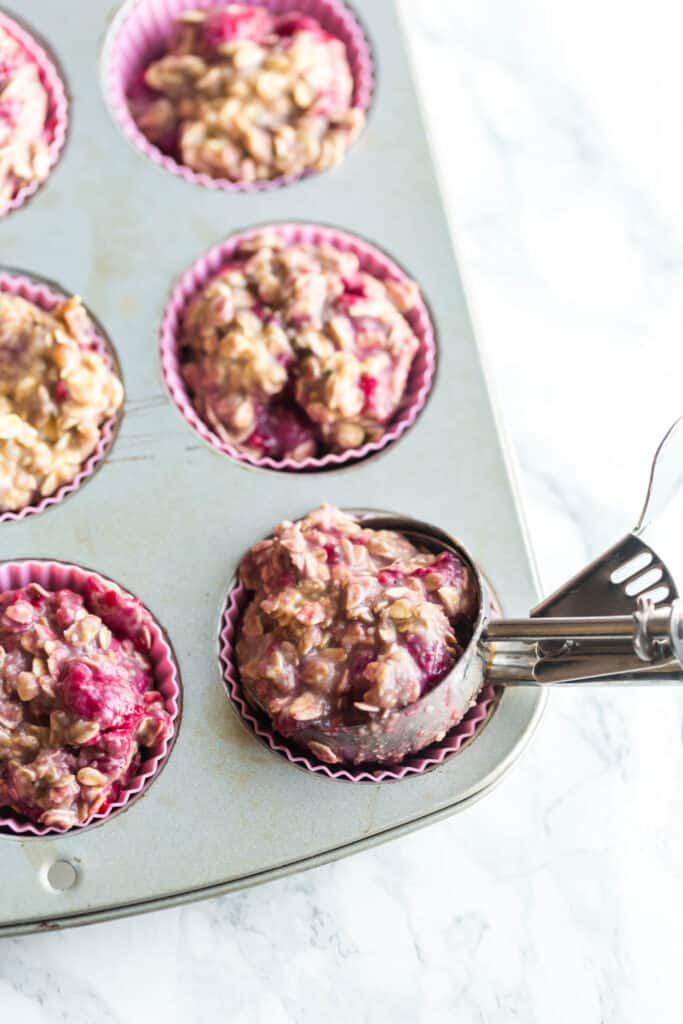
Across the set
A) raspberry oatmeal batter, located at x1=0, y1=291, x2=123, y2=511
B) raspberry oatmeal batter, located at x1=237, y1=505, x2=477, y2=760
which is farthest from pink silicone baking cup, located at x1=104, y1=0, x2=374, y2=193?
raspberry oatmeal batter, located at x1=237, y1=505, x2=477, y2=760

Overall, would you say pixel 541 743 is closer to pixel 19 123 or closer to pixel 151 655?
pixel 151 655

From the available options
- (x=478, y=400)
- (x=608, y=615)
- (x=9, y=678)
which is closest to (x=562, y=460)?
(x=478, y=400)

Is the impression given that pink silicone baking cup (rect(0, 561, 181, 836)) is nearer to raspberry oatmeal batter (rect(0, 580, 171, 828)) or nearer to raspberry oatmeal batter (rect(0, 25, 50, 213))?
raspberry oatmeal batter (rect(0, 580, 171, 828))

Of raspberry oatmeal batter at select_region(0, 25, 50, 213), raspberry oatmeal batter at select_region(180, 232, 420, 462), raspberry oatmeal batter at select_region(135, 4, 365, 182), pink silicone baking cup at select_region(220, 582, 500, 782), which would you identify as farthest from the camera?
raspberry oatmeal batter at select_region(135, 4, 365, 182)

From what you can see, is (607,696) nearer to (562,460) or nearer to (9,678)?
(562,460)

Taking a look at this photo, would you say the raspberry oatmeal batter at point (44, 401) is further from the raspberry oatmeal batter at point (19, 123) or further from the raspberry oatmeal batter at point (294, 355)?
the raspberry oatmeal batter at point (19, 123)

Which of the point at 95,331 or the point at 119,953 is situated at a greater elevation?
the point at 95,331
